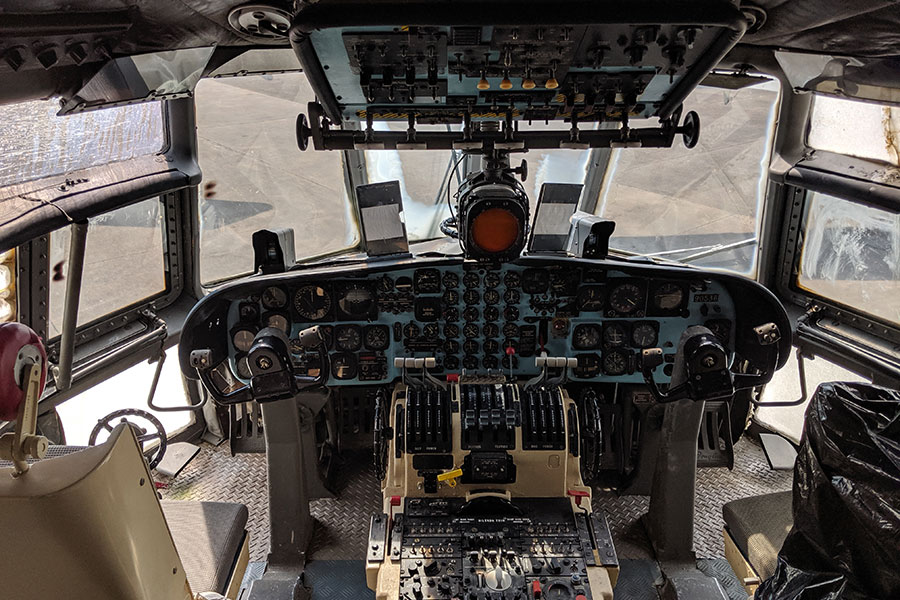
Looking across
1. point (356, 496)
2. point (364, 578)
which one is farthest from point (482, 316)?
point (364, 578)

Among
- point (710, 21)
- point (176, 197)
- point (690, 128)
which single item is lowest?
point (176, 197)

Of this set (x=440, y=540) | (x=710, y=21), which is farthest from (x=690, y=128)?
(x=440, y=540)

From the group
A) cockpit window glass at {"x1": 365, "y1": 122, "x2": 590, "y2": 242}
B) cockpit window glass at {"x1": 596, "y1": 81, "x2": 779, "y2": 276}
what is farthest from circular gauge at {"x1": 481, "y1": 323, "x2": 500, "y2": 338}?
cockpit window glass at {"x1": 596, "y1": 81, "x2": 779, "y2": 276}

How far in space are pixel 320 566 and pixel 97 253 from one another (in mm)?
1989

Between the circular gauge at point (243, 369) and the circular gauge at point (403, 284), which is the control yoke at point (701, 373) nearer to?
the circular gauge at point (403, 284)

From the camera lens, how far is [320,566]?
11.3 feet

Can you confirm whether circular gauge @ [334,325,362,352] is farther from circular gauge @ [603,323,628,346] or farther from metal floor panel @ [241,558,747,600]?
circular gauge @ [603,323,628,346]

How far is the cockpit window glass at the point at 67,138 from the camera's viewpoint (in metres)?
2.54

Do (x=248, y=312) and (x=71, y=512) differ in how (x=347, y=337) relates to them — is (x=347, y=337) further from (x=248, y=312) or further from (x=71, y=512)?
(x=71, y=512)

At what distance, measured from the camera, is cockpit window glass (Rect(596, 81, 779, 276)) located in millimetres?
4031

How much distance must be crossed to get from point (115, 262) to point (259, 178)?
4.21ft

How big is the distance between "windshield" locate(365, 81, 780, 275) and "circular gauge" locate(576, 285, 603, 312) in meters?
1.14

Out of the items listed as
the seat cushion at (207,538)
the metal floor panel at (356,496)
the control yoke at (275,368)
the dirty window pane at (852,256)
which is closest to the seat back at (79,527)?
the seat cushion at (207,538)

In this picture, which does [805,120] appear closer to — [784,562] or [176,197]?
[784,562]
